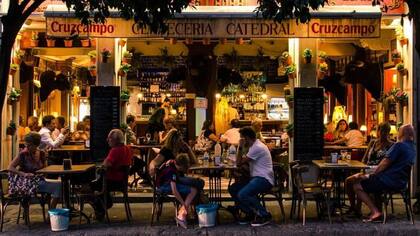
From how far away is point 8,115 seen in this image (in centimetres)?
1186

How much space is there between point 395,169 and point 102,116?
559 centimetres

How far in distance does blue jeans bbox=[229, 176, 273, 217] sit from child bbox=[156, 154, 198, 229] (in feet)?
2.19

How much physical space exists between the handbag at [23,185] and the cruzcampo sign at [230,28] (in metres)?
3.32

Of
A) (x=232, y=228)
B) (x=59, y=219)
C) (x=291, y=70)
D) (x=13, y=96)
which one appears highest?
(x=291, y=70)

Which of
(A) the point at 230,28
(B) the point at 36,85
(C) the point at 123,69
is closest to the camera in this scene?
(A) the point at 230,28

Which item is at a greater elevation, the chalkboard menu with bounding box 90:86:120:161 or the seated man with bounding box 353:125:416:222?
the chalkboard menu with bounding box 90:86:120:161

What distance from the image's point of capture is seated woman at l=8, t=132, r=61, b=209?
8820 millimetres

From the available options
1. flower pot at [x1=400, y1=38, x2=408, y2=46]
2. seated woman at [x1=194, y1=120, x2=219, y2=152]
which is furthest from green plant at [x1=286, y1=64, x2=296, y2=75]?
seated woman at [x1=194, y1=120, x2=219, y2=152]

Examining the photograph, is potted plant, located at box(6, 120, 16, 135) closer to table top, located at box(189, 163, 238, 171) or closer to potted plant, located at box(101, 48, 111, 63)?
potted plant, located at box(101, 48, 111, 63)

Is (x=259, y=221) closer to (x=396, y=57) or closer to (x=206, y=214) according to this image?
(x=206, y=214)

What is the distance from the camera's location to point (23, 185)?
8805 mm

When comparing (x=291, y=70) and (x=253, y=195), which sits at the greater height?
(x=291, y=70)

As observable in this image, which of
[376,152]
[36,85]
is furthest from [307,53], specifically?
[36,85]

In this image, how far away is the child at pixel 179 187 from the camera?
8.83m
